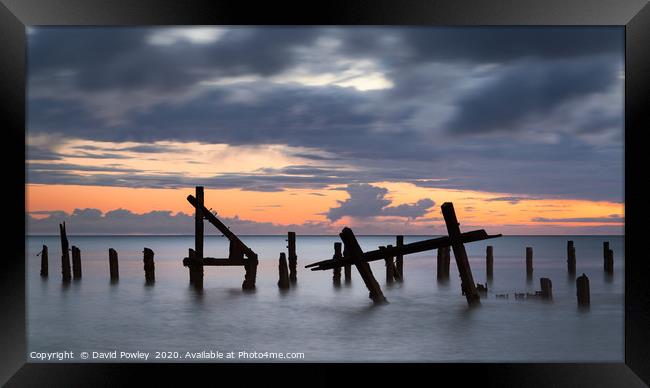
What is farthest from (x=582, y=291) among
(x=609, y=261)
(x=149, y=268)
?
(x=149, y=268)

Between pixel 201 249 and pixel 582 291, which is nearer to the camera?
pixel 582 291

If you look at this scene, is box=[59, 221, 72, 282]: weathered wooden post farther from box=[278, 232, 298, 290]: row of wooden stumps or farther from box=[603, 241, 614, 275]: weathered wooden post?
box=[603, 241, 614, 275]: weathered wooden post

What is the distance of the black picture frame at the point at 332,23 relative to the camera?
249 inches

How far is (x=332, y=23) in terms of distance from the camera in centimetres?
650

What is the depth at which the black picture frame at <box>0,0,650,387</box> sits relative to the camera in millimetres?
6312

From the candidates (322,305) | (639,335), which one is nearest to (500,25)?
(639,335)

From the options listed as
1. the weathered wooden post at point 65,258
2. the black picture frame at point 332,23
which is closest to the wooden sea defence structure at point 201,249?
the weathered wooden post at point 65,258

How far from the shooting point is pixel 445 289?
23.3 meters

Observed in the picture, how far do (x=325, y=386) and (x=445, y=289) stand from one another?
687 inches

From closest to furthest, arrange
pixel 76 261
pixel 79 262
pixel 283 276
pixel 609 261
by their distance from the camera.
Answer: pixel 283 276, pixel 76 261, pixel 79 262, pixel 609 261

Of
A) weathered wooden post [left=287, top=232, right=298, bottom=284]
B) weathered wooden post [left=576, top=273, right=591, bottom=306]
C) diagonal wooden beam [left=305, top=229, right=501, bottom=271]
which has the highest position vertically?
diagonal wooden beam [left=305, top=229, right=501, bottom=271]

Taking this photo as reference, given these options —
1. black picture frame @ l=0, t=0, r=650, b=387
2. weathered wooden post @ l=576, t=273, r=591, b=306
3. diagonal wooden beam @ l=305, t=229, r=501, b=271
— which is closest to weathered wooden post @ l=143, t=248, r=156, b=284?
diagonal wooden beam @ l=305, t=229, r=501, b=271

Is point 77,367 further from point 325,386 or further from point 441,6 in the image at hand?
point 441,6

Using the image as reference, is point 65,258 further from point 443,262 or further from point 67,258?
point 443,262
